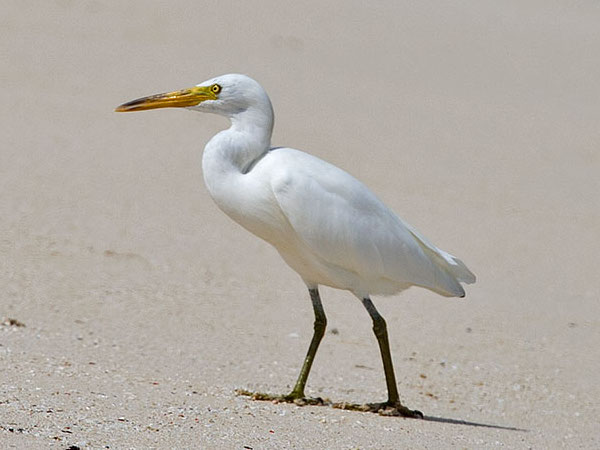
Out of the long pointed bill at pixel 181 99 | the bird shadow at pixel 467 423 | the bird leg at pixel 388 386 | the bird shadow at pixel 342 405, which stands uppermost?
the long pointed bill at pixel 181 99

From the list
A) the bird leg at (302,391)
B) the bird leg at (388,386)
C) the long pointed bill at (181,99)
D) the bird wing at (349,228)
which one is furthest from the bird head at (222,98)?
the bird leg at (388,386)

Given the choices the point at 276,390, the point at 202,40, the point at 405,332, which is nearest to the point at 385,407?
the point at 276,390

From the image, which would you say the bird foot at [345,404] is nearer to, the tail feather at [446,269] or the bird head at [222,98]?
the tail feather at [446,269]

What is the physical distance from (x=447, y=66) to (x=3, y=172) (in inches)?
337

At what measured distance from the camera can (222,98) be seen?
6078 mm

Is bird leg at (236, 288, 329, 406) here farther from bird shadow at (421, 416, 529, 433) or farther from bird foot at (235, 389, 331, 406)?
bird shadow at (421, 416, 529, 433)

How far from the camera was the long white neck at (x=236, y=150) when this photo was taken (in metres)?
5.87

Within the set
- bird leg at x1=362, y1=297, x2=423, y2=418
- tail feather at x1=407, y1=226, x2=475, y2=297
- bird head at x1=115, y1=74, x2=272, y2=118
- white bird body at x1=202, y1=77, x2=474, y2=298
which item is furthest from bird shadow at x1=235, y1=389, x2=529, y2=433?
bird head at x1=115, y1=74, x2=272, y2=118

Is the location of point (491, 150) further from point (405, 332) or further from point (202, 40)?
point (405, 332)

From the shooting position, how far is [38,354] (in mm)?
6445

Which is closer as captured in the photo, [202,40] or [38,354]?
[38,354]

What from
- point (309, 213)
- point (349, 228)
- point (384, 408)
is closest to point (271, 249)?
point (384, 408)

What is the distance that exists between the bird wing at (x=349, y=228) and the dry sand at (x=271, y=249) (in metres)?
0.84

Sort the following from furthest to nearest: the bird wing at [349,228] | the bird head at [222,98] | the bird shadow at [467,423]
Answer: the bird shadow at [467,423]
the bird head at [222,98]
the bird wing at [349,228]
